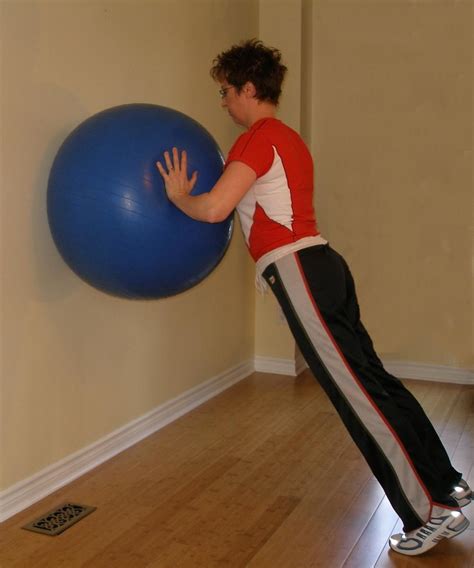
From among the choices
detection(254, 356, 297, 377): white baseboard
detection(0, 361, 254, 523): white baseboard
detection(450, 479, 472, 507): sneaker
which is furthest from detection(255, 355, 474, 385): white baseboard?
detection(450, 479, 472, 507): sneaker

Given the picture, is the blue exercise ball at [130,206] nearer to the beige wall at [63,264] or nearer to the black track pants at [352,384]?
the beige wall at [63,264]

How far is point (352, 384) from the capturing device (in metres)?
2.05

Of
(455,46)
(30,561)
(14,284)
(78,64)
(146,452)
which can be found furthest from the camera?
(455,46)

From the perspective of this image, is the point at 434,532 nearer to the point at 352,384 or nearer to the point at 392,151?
the point at 352,384

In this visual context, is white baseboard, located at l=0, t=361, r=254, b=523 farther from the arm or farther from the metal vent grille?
the arm

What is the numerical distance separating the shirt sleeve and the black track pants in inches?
10.5

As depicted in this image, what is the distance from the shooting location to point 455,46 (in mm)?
3840

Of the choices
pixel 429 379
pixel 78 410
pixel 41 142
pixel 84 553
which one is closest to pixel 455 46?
pixel 429 379

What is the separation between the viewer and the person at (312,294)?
204 centimetres

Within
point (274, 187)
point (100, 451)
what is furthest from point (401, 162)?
point (100, 451)

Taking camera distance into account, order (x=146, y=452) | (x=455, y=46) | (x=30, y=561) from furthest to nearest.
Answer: (x=455, y=46) < (x=146, y=452) < (x=30, y=561)

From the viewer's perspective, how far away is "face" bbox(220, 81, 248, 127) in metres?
2.13

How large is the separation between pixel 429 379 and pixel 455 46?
1751mm

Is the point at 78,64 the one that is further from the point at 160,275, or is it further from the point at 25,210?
the point at 160,275
